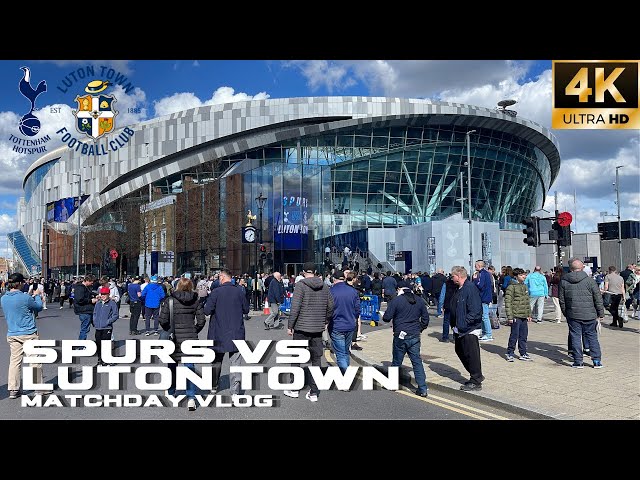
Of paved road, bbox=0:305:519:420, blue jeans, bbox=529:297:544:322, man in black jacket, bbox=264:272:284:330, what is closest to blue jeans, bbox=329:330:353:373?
paved road, bbox=0:305:519:420

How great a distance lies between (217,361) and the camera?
734 centimetres

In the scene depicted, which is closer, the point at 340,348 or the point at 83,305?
the point at 340,348

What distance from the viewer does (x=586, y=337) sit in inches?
362

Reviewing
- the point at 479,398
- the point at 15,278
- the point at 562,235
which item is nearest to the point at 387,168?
the point at 562,235

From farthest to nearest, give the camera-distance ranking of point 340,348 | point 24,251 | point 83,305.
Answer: point 24,251
point 83,305
point 340,348

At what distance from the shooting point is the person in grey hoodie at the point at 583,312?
9.06 metres

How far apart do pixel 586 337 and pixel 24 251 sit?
124 metres

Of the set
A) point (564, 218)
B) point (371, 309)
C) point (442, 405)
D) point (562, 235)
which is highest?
point (564, 218)

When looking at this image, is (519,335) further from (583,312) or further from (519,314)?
(583,312)

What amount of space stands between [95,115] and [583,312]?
16750 millimetres

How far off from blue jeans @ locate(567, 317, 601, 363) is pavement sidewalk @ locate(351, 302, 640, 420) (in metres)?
0.27

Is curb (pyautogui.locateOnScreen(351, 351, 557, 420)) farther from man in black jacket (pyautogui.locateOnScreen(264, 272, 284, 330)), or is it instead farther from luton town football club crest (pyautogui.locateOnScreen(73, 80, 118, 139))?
luton town football club crest (pyautogui.locateOnScreen(73, 80, 118, 139))

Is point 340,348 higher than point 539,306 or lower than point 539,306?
higher

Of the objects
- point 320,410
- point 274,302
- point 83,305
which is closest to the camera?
point 320,410
